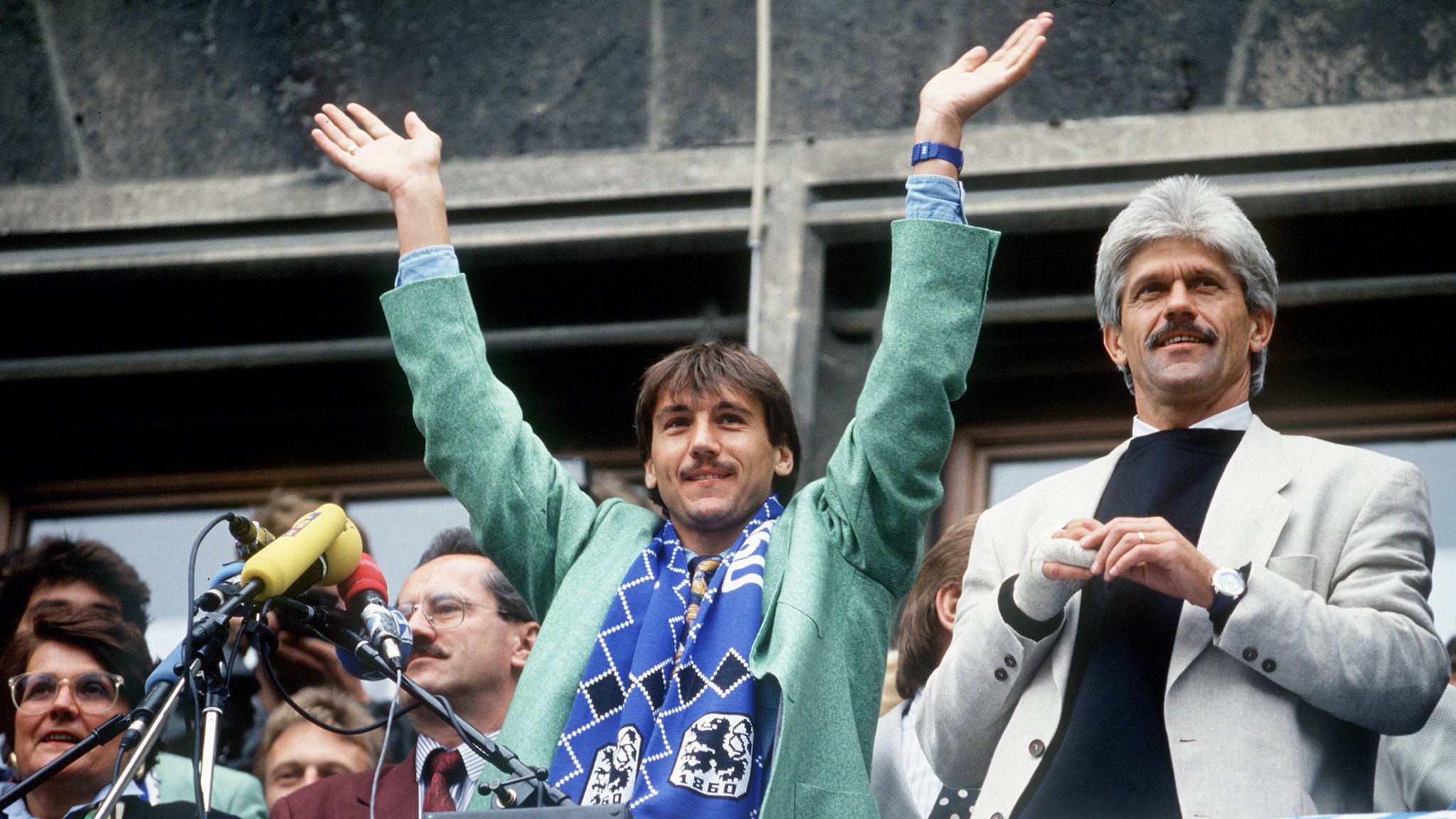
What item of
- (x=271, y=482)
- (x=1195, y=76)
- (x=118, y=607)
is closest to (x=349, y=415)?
(x=271, y=482)

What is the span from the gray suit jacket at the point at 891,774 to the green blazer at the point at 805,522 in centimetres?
53

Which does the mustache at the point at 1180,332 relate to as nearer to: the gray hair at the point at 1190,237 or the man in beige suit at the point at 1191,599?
the man in beige suit at the point at 1191,599

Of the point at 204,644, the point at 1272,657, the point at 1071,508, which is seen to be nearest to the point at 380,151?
the point at 204,644

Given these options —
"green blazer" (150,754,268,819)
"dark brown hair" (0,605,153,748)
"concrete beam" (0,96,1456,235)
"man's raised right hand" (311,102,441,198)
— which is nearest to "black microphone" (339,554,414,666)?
"man's raised right hand" (311,102,441,198)

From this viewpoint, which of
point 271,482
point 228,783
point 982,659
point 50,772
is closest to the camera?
point 50,772

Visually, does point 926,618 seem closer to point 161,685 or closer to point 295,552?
point 295,552

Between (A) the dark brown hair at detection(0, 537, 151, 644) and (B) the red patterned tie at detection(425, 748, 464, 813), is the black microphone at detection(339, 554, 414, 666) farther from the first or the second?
(A) the dark brown hair at detection(0, 537, 151, 644)

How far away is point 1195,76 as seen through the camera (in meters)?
5.68

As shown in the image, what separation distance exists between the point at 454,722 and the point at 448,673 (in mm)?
1586

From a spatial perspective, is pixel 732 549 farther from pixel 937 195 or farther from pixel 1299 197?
pixel 1299 197

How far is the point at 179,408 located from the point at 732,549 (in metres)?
3.63

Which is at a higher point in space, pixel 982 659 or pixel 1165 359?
pixel 1165 359

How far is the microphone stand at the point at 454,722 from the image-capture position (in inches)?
114

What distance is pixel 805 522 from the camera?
3.54 m
